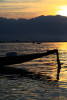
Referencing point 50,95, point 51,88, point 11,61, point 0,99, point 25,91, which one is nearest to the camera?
point 0,99

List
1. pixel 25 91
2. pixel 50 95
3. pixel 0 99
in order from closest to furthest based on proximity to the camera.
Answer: pixel 0 99 → pixel 50 95 → pixel 25 91

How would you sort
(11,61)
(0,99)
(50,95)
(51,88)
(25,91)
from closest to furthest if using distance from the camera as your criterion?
(0,99) → (50,95) → (25,91) → (51,88) → (11,61)

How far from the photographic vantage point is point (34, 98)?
47.0 feet

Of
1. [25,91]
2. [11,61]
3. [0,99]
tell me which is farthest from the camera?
[11,61]

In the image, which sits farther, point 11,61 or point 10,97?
point 11,61

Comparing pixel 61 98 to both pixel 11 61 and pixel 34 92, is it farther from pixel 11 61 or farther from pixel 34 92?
pixel 11 61

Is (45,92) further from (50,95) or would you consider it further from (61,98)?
(61,98)

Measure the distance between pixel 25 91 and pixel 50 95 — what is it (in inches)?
85.2

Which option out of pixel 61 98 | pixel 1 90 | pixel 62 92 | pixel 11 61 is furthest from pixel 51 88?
pixel 11 61

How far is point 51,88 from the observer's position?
699 inches

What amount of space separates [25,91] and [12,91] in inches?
40.9

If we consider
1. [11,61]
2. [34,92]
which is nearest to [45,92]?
[34,92]

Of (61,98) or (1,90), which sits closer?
(61,98)

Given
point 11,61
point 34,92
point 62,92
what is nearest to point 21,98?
point 34,92
